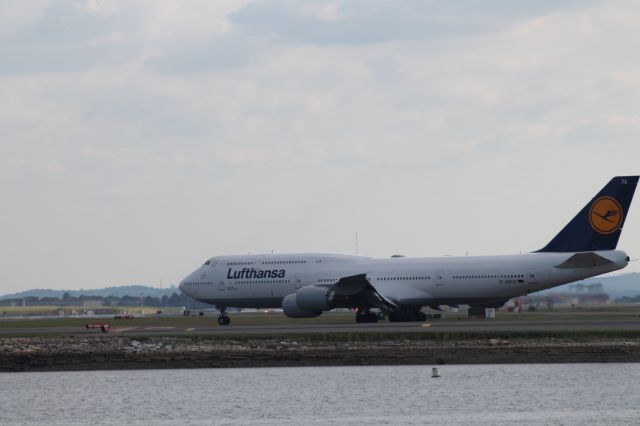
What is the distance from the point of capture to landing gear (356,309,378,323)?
70.9m

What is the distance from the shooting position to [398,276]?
238ft

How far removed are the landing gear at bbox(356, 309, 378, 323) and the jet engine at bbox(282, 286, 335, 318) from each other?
1765 millimetres

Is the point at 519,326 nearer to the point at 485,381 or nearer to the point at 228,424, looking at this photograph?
the point at 485,381

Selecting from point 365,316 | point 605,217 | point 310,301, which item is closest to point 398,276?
point 365,316

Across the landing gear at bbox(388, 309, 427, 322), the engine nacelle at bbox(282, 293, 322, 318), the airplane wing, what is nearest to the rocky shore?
the airplane wing

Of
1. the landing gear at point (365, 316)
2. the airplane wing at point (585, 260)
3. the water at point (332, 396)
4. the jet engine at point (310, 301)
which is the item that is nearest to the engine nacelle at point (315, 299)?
the jet engine at point (310, 301)

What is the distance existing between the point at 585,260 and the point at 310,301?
1599 centimetres

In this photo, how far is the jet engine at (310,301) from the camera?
6981cm

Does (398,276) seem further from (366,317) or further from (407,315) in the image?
(366,317)

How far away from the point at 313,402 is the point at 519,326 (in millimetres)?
22535

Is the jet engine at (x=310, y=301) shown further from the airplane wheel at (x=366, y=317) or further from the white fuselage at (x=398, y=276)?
the white fuselage at (x=398, y=276)

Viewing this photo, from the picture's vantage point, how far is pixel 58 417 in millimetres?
35219

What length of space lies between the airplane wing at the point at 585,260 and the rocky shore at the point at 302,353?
1706 cm

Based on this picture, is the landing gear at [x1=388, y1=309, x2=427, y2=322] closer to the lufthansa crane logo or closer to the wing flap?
the wing flap
